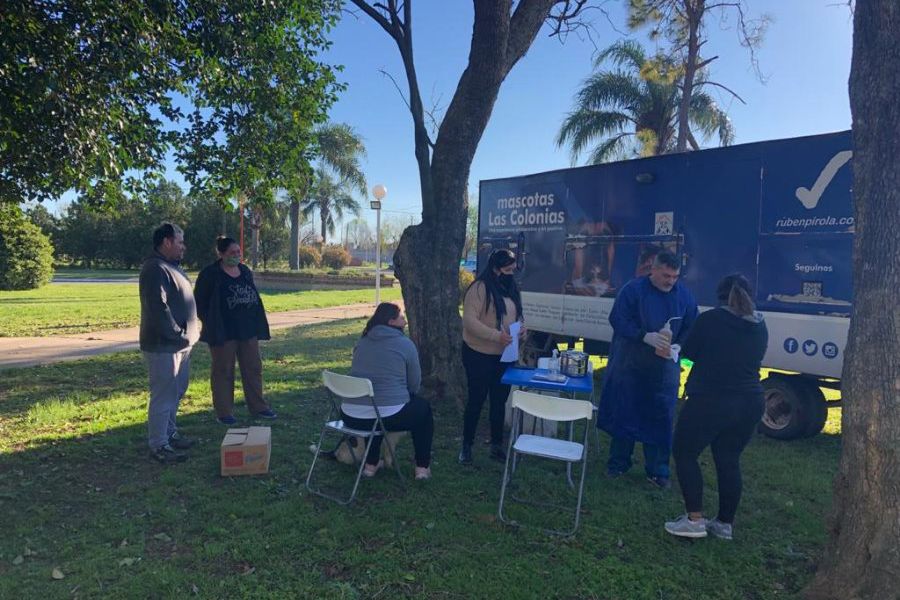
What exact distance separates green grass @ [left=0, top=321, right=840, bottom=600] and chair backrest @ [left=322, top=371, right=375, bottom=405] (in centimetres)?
74

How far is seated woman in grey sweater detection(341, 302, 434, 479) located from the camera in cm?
425

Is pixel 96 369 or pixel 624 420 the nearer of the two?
pixel 624 420

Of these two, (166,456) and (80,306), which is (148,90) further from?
(80,306)

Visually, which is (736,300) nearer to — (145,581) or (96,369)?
(145,581)

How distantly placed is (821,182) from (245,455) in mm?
5248

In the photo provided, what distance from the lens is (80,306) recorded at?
627 inches

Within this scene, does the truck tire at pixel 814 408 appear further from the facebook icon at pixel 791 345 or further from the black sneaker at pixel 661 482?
the black sneaker at pixel 661 482

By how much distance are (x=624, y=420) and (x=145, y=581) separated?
3.25 meters

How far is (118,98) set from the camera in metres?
5.44

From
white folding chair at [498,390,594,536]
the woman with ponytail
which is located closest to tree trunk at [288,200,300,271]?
white folding chair at [498,390,594,536]

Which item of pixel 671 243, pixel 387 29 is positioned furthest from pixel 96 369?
pixel 671 243

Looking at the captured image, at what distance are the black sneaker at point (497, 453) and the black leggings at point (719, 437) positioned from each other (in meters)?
1.67

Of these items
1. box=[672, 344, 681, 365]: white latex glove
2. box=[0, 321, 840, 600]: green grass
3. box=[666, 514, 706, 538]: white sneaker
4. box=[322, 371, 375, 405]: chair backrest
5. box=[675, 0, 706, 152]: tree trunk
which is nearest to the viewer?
box=[0, 321, 840, 600]: green grass

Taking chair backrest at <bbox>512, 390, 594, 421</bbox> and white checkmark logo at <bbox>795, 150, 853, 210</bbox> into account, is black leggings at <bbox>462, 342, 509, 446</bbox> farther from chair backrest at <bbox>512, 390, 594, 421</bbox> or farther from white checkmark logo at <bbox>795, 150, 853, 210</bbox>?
white checkmark logo at <bbox>795, 150, 853, 210</bbox>
